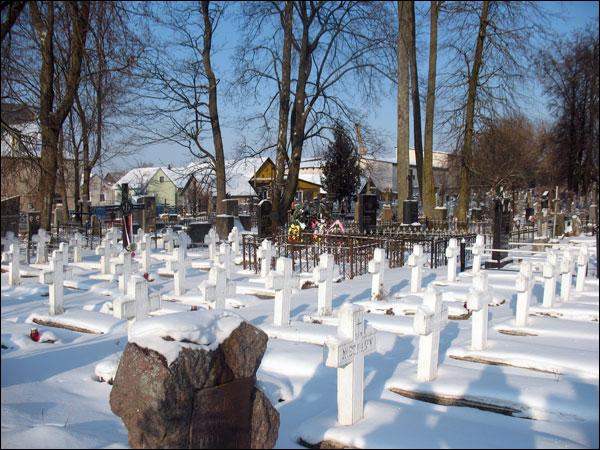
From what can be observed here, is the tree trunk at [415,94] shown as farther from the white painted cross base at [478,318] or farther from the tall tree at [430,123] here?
the white painted cross base at [478,318]

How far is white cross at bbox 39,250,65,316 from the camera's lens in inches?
320

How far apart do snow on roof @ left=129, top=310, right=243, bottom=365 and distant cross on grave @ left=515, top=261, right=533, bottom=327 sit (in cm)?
421

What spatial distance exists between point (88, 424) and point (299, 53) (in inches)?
706

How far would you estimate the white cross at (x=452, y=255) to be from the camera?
10.6 m

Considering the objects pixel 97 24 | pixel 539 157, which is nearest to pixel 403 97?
pixel 97 24

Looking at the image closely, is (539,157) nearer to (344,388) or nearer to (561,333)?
(561,333)

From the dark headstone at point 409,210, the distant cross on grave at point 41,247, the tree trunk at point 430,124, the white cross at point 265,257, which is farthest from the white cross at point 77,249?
the tree trunk at point 430,124

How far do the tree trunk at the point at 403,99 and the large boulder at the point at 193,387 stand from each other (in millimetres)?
17902

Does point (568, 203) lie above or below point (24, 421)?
above

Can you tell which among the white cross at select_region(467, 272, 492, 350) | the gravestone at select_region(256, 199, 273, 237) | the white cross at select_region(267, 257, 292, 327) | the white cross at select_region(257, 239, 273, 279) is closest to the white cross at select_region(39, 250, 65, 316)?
the white cross at select_region(267, 257, 292, 327)

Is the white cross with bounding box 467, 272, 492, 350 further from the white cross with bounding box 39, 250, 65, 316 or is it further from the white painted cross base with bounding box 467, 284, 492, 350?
the white cross with bounding box 39, 250, 65, 316

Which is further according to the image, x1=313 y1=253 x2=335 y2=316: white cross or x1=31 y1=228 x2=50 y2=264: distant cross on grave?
x1=31 y1=228 x2=50 y2=264: distant cross on grave

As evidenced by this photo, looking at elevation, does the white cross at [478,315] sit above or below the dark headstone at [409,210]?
below

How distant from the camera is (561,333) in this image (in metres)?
6.35
